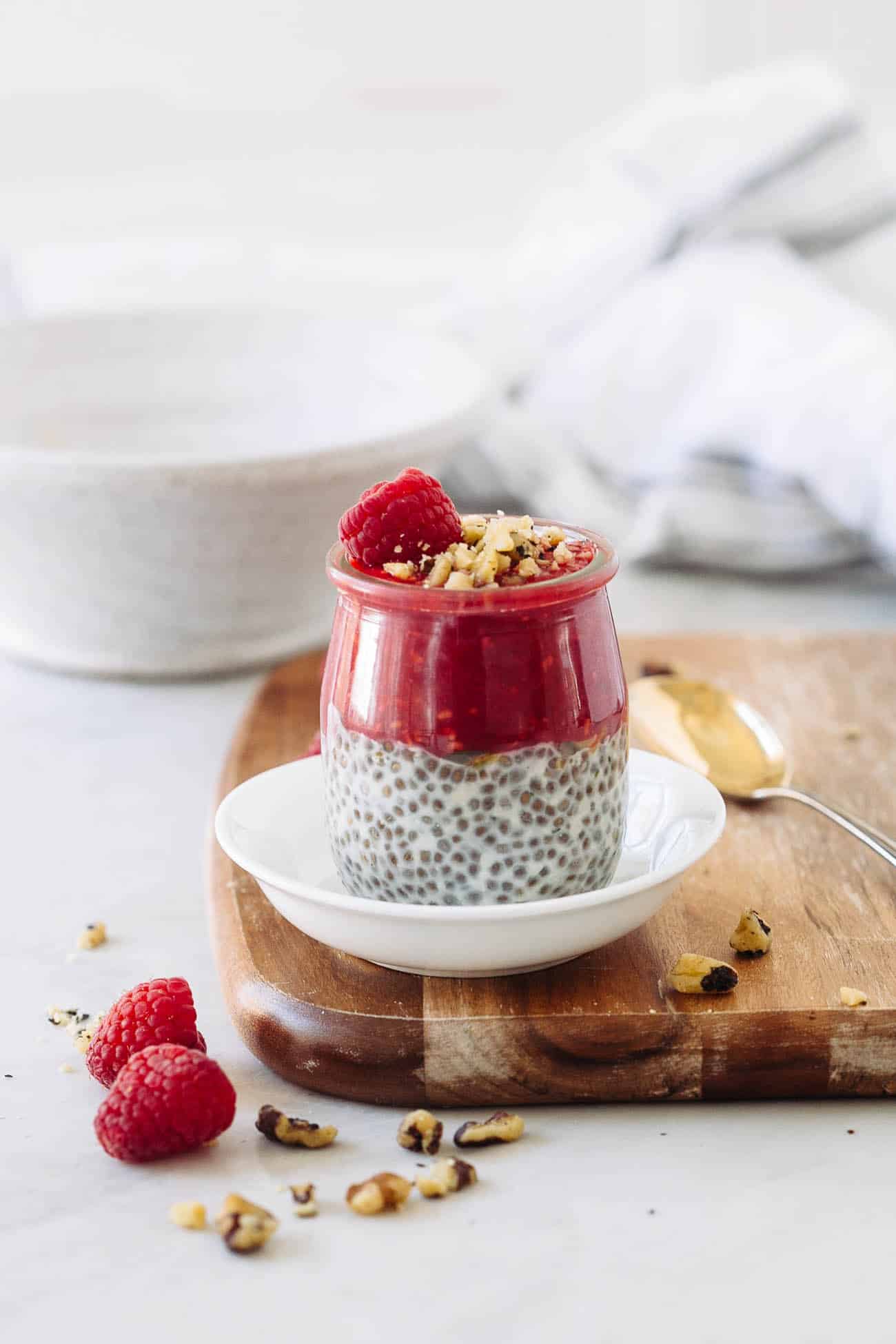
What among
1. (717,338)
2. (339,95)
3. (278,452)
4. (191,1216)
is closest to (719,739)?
(278,452)

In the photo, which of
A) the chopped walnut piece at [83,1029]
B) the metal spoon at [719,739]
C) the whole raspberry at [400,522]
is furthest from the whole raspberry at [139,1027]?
the metal spoon at [719,739]

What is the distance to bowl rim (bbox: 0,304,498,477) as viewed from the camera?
1.03m

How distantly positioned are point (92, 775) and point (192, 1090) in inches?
18.6

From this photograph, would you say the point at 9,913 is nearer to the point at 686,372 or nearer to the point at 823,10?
the point at 686,372

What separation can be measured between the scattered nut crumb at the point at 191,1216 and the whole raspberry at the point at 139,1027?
88 millimetres

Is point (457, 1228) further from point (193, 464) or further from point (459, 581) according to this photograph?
point (193, 464)

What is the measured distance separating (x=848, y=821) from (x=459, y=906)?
0.92ft

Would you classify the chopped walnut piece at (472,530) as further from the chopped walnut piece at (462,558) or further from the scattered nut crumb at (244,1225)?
the scattered nut crumb at (244,1225)

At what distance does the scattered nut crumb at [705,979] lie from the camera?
665 millimetres

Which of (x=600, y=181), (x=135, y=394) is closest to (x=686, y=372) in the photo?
(x=600, y=181)

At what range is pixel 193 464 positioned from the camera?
3.42ft

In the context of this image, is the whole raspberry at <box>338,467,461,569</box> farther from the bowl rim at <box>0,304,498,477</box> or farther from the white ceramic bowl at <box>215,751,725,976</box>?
the bowl rim at <box>0,304,498,477</box>

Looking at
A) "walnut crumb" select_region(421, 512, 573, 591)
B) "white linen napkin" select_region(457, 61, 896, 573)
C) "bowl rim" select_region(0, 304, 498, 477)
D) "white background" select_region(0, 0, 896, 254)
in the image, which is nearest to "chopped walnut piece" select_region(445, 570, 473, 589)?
"walnut crumb" select_region(421, 512, 573, 591)

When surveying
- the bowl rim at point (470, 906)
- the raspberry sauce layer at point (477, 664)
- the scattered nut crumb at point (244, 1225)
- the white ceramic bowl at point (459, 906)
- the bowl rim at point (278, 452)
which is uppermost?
the raspberry sauce layer at point (477, 664)
